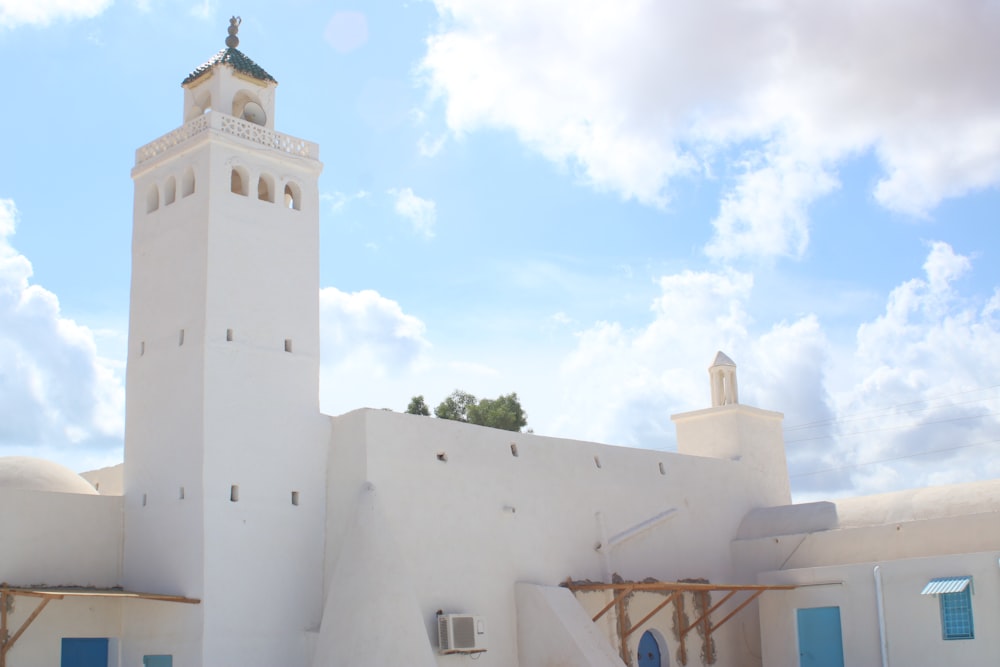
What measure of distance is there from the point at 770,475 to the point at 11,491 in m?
15.5

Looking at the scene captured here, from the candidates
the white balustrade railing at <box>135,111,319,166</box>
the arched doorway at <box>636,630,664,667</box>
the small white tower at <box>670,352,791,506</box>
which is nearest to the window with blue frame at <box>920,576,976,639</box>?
the arched doorway at <box>636,630,664,667</box>

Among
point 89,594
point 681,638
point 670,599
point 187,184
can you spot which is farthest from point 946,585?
point 187,184

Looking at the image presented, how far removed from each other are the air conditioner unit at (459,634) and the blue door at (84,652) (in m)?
5.18

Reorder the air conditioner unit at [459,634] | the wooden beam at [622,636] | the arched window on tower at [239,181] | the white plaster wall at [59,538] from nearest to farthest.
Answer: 1. the white plaster wall at [59,538]
2. the air conditioner unit at [459,634]
3. the arched window on tower at [239,181]
4. the wooden beam at [622,636]

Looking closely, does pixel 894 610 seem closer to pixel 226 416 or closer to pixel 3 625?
pixel 226 416

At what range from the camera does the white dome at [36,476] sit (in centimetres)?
1780

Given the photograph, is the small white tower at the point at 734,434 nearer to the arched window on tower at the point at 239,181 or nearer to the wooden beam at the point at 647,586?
the wooden beam at the point at 647,586

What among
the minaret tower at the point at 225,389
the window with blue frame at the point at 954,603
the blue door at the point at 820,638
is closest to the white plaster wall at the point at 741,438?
the blue door at the point at 820,638

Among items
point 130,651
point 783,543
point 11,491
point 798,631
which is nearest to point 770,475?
point 783,543

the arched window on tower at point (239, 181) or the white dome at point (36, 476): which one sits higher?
the arched window on tower at point (239, 181)

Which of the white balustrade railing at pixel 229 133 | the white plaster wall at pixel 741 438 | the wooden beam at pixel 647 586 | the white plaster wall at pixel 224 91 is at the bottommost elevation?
the wooden beam at pixel 647 586

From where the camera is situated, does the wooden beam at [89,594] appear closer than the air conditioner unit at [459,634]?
Yes

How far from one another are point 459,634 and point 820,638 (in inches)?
278

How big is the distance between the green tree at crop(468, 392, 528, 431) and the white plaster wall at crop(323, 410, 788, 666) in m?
10.7
